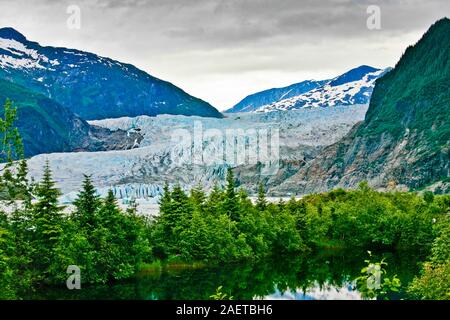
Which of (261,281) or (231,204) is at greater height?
(231,204)

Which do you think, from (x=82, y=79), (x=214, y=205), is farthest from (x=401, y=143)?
(x=214, y=205)

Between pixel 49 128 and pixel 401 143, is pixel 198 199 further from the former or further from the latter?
pixel 49 128

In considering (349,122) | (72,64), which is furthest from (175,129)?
(72,64)

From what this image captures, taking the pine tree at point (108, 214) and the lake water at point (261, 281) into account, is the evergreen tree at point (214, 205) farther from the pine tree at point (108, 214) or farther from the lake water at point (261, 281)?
the pine tree at point (108, 214)

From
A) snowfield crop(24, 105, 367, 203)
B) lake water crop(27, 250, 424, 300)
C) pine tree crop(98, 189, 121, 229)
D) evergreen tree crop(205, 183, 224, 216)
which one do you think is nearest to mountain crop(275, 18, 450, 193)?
snowfield crop(24, 105, 367, 203)

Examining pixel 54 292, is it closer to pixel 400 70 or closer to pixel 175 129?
pixel 175 129

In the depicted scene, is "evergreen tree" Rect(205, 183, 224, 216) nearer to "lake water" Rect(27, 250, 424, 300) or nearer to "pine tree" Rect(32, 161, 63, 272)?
"lake water" Rect(27, 250, 424, 300)
